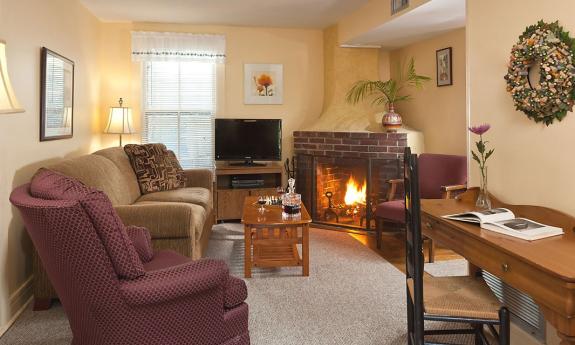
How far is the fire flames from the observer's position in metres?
4.95

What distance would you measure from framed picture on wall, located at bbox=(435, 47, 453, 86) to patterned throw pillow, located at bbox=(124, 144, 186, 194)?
9.80ft

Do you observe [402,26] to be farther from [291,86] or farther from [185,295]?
[185,295]

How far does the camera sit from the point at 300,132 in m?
5.43

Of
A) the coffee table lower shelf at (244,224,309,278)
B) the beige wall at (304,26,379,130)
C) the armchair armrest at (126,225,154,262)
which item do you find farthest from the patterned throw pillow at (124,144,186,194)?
the armchair armrest at (126,225,154,262)

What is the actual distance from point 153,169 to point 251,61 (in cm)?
202

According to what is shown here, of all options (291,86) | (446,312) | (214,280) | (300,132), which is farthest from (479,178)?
(291,86)

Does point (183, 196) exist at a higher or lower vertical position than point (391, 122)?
lower

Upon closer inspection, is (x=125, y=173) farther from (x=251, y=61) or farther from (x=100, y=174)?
(x=251, y=61)

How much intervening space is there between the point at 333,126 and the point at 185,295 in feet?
12.0

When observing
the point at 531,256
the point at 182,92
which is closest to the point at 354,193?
the point at 182,92

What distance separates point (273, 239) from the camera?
3.45 metres

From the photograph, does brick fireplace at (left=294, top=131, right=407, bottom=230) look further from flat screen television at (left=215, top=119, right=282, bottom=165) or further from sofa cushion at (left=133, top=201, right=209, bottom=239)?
sofa cushion at (left=133, top=201, right=209, bottom=239)

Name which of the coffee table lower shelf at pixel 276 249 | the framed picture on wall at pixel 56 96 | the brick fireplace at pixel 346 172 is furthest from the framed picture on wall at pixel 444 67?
the framed picture on wall at pixel 56 96

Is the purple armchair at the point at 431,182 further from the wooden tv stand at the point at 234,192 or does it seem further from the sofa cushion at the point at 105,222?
the sofa cushion at the point at 105,222
